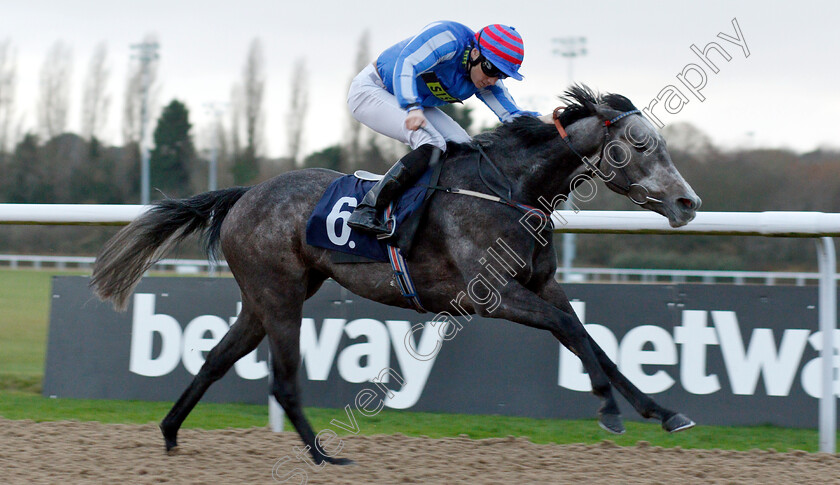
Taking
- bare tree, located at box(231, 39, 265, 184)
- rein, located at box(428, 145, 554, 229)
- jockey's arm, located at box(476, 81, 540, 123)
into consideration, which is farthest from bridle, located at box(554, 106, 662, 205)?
bare tree, located at box(231, 39, 265, 184)

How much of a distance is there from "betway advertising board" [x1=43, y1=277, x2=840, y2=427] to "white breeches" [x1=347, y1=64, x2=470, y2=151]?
1213mm

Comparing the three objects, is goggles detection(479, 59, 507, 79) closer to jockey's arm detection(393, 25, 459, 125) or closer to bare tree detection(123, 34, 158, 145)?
jockey's arm detection(393, 25, 459, 125)

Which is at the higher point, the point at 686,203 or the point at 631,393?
the point at 686,203

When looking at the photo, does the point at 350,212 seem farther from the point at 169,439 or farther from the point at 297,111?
the point at 297,111

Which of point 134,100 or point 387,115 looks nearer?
point 387,115

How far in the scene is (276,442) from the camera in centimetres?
412

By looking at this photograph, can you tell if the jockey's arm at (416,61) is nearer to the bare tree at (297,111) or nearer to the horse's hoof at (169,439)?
the horse's hoof at (169,439)

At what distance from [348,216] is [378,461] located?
111 centimetres

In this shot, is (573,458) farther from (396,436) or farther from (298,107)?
(298,107)

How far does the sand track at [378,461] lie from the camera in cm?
339

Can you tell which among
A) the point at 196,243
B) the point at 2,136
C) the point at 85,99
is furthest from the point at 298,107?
the point at 196,243

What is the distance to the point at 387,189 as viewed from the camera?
3.68m

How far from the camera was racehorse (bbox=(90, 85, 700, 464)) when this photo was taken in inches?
133

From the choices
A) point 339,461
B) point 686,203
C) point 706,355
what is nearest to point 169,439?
point 339,461
